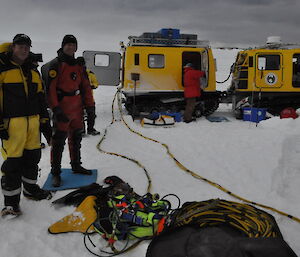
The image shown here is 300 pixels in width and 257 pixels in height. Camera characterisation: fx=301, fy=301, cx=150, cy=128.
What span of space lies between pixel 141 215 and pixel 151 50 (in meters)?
6.77

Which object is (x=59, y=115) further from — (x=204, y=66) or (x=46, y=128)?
(x=204, y=66)

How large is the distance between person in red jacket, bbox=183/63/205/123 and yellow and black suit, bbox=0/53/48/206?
5.61 m

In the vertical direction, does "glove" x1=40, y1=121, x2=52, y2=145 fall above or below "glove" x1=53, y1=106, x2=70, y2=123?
below

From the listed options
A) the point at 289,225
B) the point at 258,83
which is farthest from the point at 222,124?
the point at 289,225

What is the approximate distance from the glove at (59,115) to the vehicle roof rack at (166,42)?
18.5 ft

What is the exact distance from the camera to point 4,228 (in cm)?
278

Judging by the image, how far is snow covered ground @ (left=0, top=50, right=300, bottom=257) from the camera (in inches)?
103

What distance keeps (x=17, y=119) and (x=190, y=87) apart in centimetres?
600

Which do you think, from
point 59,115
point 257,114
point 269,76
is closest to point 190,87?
point 257,114

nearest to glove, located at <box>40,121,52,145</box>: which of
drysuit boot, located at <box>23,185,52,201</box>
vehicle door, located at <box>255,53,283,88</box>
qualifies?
drysuit boot, located at <box>23,185,52,201</box>

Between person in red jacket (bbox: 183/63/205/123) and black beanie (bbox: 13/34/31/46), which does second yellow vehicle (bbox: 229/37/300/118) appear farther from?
black beanie (bbox: 13/34/31/46)

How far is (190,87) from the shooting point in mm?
8312

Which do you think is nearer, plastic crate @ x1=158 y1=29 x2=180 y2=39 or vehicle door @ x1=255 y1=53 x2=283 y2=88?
vehicle door @ x1=255 y1=53 x2=283 y2=88

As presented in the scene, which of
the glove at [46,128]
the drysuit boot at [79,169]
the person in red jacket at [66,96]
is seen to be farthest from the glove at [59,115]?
the drysuit boot at [79,169]
